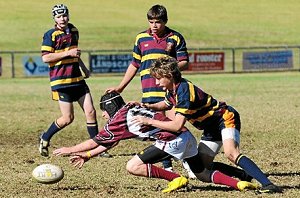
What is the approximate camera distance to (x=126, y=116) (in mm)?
8562

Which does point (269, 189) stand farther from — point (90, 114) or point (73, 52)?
point (90, 114)

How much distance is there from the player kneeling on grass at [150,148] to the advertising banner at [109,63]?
98.6 ft

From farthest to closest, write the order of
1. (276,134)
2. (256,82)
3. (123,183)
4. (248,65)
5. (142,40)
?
(248,65) → (256,82) → (276,134) → (142,40) → (123,183)

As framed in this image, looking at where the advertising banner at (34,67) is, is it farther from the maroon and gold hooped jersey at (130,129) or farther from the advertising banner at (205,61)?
the maroon and gold hooped jersey at (130,129)

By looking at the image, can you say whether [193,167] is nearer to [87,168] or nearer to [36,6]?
[87,168]

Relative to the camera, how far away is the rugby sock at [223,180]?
348 inches

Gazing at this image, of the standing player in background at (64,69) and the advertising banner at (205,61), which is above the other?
the standing player in background at (64,69)

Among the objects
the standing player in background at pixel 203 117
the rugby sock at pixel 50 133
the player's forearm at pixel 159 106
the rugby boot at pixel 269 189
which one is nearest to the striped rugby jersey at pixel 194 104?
the standing player in background at pixel 203 117

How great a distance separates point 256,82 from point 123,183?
20664 millimetres

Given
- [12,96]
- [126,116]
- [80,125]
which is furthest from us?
[12,96]

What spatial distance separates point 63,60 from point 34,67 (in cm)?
2699

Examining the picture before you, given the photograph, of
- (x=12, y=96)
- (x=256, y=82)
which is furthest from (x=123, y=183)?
(x=256, y=82)

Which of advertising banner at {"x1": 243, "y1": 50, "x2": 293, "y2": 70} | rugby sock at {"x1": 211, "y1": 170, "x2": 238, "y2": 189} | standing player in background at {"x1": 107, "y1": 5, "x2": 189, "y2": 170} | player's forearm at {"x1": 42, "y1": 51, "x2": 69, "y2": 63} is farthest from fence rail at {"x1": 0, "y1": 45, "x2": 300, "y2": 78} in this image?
rugby sock at {"x1": 211, "y1": 170, "x2": 238, "y2": 189}

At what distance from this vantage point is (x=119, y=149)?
13.1m
